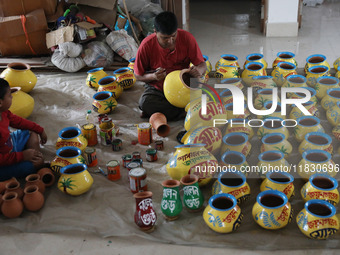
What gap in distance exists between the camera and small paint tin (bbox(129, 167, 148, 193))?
2129 mm

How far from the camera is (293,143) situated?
2.52 m

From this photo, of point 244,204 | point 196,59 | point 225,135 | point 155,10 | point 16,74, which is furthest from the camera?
point 155,10

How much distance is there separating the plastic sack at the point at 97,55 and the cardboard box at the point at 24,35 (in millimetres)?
516

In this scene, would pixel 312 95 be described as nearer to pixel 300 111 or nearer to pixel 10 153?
pixel 300 111

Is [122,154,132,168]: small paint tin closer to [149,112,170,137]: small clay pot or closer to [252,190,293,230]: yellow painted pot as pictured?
[149,112,170,137]: small clay pot

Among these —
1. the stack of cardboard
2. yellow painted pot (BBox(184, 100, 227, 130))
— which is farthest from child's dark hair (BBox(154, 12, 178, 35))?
the stack of cardboard

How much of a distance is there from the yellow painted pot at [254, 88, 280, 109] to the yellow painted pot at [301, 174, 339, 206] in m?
0.80

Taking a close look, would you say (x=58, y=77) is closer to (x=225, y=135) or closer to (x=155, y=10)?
(x=155, y=10)

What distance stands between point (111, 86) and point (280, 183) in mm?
1608

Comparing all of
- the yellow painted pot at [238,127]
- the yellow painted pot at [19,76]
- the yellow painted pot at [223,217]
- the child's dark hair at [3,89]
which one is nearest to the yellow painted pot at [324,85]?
the yellow painted pot at [238,127]

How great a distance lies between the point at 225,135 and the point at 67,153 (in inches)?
36.0

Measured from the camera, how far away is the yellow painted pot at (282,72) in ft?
10.2

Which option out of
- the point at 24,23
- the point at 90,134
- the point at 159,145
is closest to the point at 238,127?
the point at 159,145

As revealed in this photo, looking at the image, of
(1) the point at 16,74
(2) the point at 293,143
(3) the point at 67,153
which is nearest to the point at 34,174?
(3) the point at 67,153
